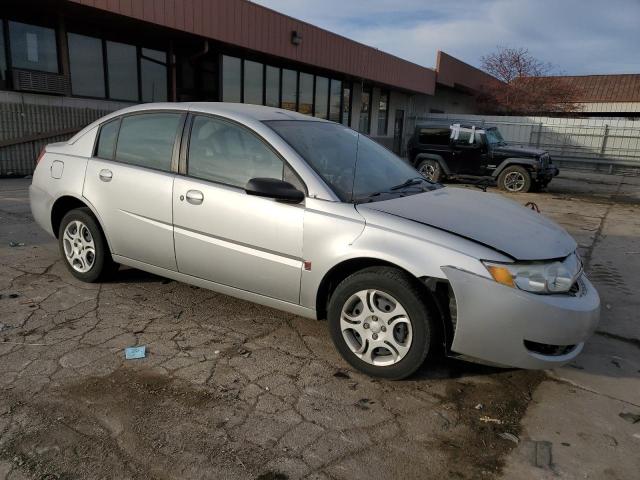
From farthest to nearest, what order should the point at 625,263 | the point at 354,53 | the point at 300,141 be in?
the point at 354,53
the point at 625,263
the point at 300,141

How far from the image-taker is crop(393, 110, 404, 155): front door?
26.9m

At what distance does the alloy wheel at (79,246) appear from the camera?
4336mm

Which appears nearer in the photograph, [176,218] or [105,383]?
[105,383]

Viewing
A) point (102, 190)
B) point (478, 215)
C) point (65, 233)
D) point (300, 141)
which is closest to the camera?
point (478, 215)

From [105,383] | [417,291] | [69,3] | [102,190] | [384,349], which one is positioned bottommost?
[105,383]

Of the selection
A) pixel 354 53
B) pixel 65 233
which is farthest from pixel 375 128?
pixel 65 233

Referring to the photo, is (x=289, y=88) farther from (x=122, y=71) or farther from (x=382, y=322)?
(x=382, y=322)

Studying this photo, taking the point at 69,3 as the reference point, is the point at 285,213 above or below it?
below

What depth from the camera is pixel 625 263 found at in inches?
242

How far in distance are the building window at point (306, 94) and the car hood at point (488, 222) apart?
651 inches

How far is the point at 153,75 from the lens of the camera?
14.2m

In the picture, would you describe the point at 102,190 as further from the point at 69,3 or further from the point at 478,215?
the point at 69,3

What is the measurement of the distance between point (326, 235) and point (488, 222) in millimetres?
1044

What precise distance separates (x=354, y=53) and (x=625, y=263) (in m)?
15.5
